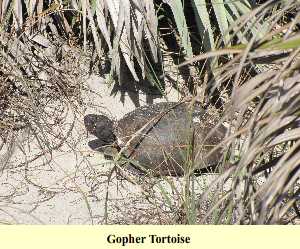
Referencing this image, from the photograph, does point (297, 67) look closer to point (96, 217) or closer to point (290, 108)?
point (290, 108)

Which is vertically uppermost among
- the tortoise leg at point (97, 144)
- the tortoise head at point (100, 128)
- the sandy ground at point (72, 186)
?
the tortoise head at point (100, 128)

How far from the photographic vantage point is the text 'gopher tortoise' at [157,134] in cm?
310

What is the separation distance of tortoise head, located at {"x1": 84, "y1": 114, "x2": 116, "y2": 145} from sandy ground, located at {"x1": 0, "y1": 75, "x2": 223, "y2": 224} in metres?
0.05

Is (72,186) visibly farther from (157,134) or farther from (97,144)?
(157,134)

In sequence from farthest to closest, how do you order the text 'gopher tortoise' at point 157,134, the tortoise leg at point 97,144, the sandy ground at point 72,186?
the tortoise leg at point 97,144, the text 'gopher tortoise' at point 157,134, the sandy ground at point 72,186

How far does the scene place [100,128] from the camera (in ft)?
11.0

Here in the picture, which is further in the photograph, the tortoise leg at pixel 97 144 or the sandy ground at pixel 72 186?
the tortoise leg at pixel 97 144

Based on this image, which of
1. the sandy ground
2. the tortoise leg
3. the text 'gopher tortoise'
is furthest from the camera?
the tortoise leg

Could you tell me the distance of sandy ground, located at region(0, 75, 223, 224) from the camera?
282 cm

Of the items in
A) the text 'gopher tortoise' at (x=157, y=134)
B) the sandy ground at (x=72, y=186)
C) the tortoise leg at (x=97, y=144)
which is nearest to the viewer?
the sandy ground at (x=72, y=186)

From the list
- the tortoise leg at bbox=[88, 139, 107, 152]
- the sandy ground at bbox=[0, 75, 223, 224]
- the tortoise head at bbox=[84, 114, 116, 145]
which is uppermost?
the tortoise head at bbox=[84, 114, 116, 145]

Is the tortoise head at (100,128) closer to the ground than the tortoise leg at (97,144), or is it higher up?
higher up
